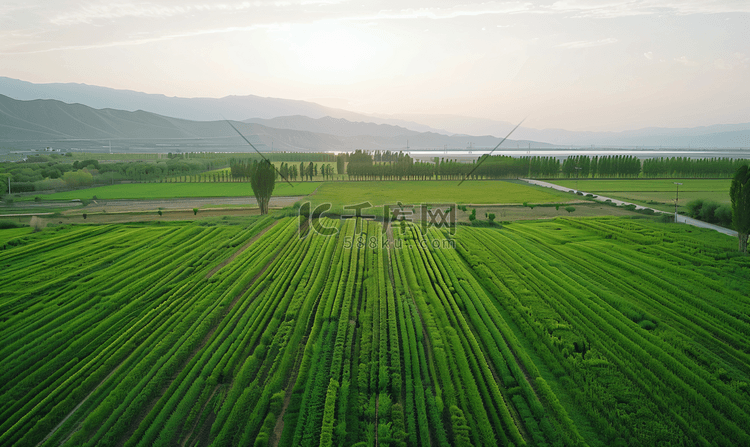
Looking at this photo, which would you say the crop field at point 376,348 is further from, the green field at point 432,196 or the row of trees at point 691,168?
the row of trees at point 691,168

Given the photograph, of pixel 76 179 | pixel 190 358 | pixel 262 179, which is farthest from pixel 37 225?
pixel 76 179

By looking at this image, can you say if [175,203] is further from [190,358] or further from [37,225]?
[190,358]

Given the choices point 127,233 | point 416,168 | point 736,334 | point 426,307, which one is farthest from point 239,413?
point 416,168

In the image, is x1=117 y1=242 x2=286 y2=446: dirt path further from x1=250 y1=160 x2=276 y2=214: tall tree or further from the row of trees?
the row of trees

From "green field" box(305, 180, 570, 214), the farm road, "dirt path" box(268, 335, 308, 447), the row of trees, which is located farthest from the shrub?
the row of trees

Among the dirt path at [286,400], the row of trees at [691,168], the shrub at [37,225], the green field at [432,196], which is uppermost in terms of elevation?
the row of trees at [691,168]

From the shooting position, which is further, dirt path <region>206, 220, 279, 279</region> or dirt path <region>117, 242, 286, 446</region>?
dirt path <region>206, 220, 279, 279</region>

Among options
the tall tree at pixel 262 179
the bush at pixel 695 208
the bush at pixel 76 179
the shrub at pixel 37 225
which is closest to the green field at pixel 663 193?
the bush at pixel 695 208

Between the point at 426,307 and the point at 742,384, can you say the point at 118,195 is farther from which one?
the point at 742,384
